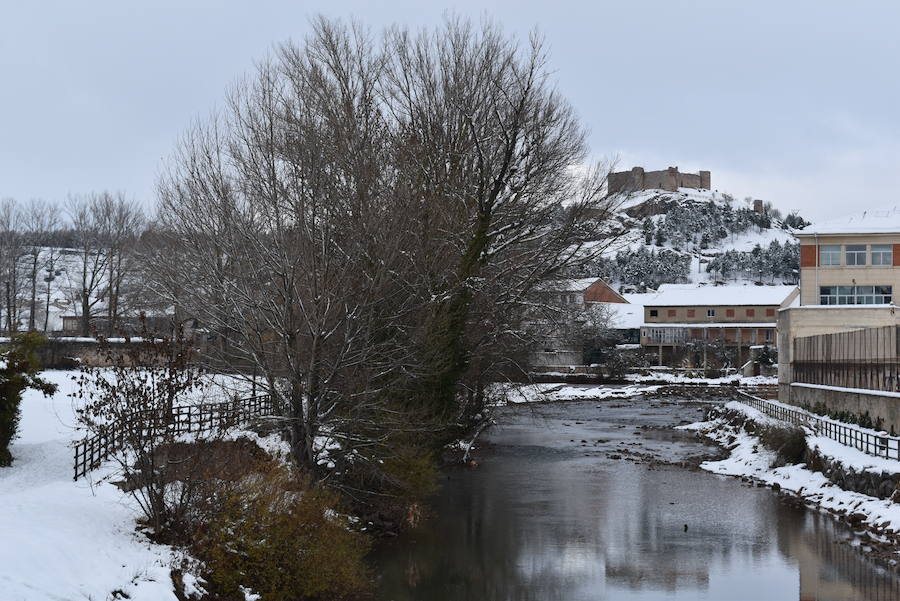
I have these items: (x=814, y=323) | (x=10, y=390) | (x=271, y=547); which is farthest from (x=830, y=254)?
(x=10, y=390)

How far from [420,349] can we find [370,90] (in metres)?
9.61

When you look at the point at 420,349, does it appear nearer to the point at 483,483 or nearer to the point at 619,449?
the point at 483,483

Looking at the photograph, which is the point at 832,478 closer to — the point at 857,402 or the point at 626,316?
the point at 857,402

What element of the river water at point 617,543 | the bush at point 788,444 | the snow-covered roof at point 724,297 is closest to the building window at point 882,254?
the bush at point 788,444

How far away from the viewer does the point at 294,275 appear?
20.6m

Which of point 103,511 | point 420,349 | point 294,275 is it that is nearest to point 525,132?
point 420,349

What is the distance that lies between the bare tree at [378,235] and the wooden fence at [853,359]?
37.5ft

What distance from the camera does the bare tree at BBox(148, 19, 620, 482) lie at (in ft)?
69.2

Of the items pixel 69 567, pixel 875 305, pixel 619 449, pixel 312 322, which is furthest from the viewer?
pixel 875 305

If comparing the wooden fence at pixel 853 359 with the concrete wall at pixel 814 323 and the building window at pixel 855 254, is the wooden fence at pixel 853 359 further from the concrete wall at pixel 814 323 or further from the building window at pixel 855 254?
the building window at pixel 855 254

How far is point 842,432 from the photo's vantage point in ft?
102

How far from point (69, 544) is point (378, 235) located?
11.0m

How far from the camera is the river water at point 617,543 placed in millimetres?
17844

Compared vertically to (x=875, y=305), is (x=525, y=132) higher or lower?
higher
